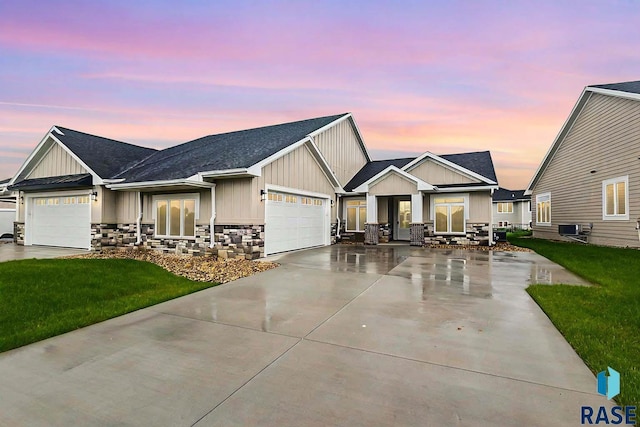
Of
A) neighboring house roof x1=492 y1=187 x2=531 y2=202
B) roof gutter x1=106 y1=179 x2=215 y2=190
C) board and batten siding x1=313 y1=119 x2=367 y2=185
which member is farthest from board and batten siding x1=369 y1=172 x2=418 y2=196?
neighboring house roof x1=492 y1=187 x2=531 y2=202

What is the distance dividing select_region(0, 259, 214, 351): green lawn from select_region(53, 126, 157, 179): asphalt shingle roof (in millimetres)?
6607

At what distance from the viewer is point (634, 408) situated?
241cm

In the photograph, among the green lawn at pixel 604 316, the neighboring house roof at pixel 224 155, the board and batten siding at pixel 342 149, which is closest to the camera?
the green lawn at pixel 604 316

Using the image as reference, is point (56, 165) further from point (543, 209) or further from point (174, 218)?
point (543, 209)

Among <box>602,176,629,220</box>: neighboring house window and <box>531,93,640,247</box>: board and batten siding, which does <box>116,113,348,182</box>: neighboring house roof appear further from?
<box>602,176,629,220</box>: neighboring house window

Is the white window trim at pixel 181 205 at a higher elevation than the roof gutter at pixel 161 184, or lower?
lower

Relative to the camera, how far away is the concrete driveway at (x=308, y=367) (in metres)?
2.41

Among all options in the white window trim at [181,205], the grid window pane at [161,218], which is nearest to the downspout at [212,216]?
the white window trim at [181,205]

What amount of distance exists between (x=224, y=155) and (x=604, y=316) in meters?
11.9

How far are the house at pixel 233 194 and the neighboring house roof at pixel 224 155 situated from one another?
0.07m

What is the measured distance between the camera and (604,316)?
4.59m

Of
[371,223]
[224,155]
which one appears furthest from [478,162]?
[224,155]

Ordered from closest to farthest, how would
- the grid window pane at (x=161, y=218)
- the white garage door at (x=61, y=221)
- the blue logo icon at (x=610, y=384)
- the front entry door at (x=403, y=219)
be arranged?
the blue logo icon at (x=610, y=384)
the grid window pane at (x=161, y=218)
the white garage door at (x=61, y=221)
the front entry door at (x=403, y=219)

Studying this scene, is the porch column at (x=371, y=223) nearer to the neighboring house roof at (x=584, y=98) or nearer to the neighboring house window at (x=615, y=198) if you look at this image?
the neighboring house window at (x=615, y=198)
